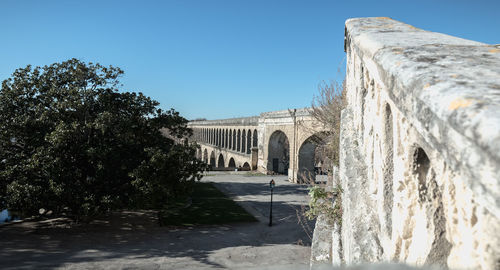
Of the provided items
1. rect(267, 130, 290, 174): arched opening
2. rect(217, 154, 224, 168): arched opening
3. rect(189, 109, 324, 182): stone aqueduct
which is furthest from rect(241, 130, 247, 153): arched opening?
rect(217, 154, 224, 168): arched opening

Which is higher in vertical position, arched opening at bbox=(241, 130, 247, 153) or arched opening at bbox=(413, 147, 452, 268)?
arched opening at bbox=(241, 130, 247, 153)

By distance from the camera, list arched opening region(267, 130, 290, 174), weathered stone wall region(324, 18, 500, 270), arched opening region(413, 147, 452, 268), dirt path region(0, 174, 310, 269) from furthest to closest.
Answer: arched opening region(267, 130, 290, 174), dirt path region(0, 174, 310, 269), arched opening region(413, 147, 452, 268), weathered stone wall region(324, 18, 500, 270)

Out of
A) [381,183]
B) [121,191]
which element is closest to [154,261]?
[121,191]

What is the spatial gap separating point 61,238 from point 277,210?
9.11 meters

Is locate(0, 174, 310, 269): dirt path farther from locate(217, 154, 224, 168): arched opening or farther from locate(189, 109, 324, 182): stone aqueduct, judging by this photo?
locate(217, 154, 224, 168): arched opening

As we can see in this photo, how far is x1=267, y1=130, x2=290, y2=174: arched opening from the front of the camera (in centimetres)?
2753

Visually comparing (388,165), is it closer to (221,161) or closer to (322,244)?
(322,244)

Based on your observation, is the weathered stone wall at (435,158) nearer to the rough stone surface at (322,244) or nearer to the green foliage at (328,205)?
the rough stone surface at (322,244)

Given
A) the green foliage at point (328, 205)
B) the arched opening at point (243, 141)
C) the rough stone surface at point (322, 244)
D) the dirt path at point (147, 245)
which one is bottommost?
the dirt path at point (147, 245)

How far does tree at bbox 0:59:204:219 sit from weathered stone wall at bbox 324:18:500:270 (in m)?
9.86

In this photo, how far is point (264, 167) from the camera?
28641 mm

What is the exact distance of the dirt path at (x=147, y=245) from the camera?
923 cm

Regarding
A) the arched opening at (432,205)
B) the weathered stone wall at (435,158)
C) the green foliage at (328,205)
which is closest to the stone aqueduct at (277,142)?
the green foliage at (328,205)

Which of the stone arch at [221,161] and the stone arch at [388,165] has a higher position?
the stone arch at [388,165]
